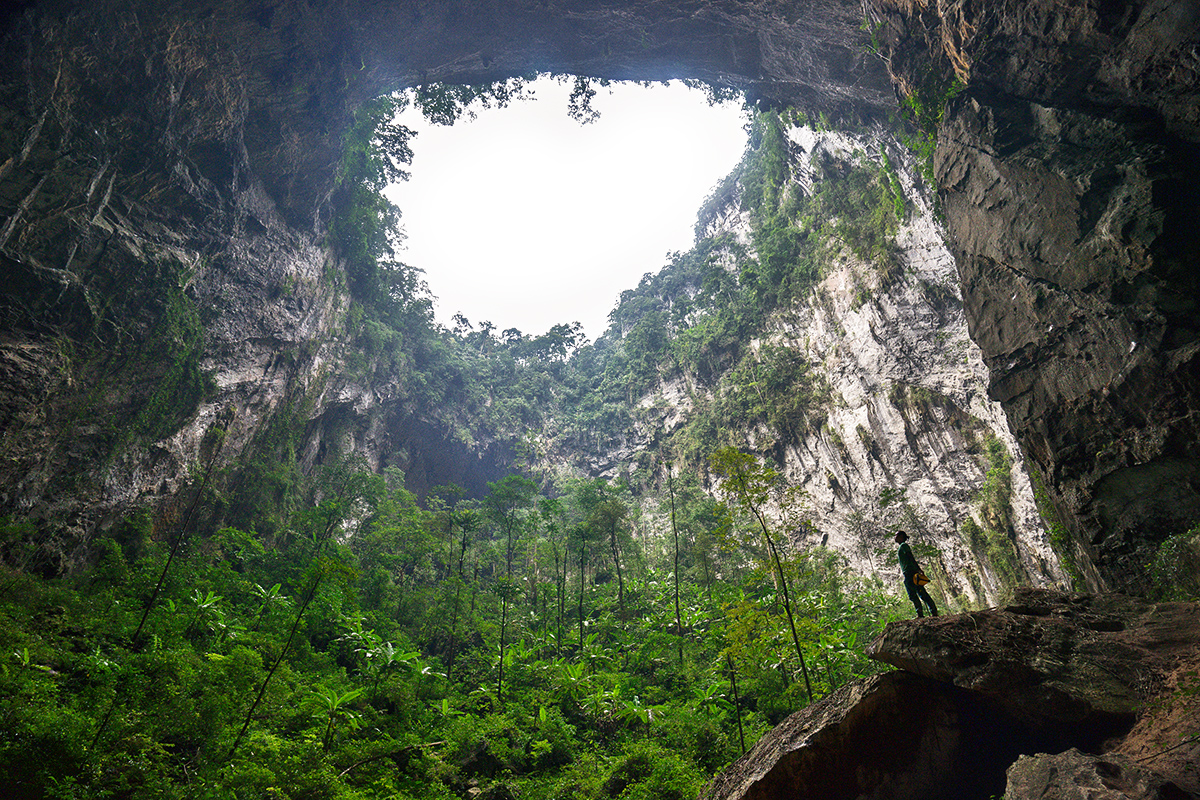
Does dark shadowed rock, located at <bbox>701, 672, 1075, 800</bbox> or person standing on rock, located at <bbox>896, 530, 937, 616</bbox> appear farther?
person standing on rock, located at <bbox>896, 530, 937, 616</bbox>

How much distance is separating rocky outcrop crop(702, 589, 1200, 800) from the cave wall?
3793 mm

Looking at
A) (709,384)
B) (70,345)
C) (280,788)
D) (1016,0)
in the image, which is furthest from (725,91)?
(280,788)

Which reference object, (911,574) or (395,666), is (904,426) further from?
(395,666)

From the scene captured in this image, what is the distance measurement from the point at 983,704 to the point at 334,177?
22825 mm

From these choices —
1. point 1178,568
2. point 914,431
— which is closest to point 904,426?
point 914,431

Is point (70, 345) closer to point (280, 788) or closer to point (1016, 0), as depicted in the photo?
point (280, 788)

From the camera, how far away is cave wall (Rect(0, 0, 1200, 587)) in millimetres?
6973

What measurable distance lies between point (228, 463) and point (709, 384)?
22420mm

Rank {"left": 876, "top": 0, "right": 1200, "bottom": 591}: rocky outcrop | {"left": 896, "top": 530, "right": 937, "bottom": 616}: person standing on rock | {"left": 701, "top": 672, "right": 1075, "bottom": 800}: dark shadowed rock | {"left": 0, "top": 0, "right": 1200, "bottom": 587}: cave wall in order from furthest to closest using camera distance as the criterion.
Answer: {"left": 0, "top": 0, "right": 1200, "bottom": 587}: cave wall < {"left": 876, "top": 0, "right": 1200, "bottom": 591}: rocky outcrop < {"left": 896, "top": 530, "right": 937, "bottom": 616}: person standing on rock < {"left": 701, "top": 672, "right": 1075, "bottom": 800}: dark shadowed rock

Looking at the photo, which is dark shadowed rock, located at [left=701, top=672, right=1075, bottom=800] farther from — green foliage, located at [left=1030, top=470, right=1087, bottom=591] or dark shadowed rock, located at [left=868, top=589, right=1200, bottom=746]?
green foliage, located at [left=1030, top=470, right=1087, bottom=591]

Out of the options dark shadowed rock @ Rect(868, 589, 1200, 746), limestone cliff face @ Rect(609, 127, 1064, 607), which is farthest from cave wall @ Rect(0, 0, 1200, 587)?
limestone cliff face @ Rect(609, 127, 1064, 607)

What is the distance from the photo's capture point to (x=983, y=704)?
4578 millimetres

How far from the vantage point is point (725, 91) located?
1870 cm

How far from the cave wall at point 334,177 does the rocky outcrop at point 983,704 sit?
3793 millimetres
